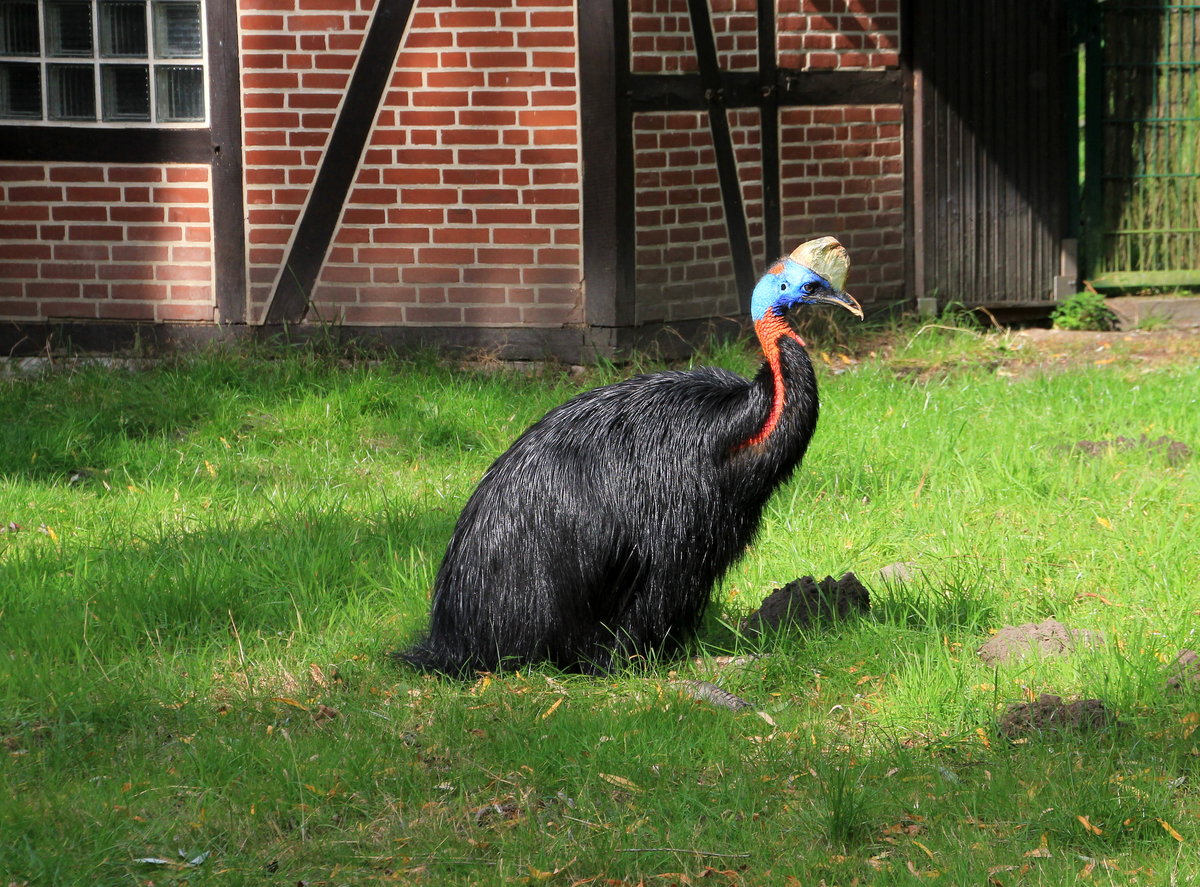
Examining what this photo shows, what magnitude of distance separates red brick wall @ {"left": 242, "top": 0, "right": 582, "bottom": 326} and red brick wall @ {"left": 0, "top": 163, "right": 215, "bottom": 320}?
41 cm

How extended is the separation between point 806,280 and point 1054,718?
1430 mm

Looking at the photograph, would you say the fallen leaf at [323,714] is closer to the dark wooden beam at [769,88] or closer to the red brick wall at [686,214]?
the red brick wall at [686,214]

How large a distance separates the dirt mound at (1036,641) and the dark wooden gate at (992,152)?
562 centimetres

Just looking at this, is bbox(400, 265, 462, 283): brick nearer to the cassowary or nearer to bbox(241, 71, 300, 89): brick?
bbox(241, 71, 300, 89): brick

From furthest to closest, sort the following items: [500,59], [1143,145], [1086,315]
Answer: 1. [1143,145]
2. [1086,315]
3. [500,59]

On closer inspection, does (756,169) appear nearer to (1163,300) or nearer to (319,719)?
(1163,300)

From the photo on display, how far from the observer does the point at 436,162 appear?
845 cm

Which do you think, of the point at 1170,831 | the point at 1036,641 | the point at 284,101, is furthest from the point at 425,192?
the point at 1170,831

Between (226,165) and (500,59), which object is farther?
(226,165)

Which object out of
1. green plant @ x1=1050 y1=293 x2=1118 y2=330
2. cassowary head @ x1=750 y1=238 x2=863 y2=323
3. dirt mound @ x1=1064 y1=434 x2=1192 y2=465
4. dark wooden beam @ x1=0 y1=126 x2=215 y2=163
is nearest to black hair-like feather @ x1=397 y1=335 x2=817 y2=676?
cassowary head @ x1=750 y1=238 x2=863 y2=323

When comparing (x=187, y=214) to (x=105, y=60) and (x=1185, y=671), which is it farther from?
(x=1185, y=671)

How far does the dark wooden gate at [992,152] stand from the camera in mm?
9695

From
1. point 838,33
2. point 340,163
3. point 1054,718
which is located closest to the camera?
point 1054,718

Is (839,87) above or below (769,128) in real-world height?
above
